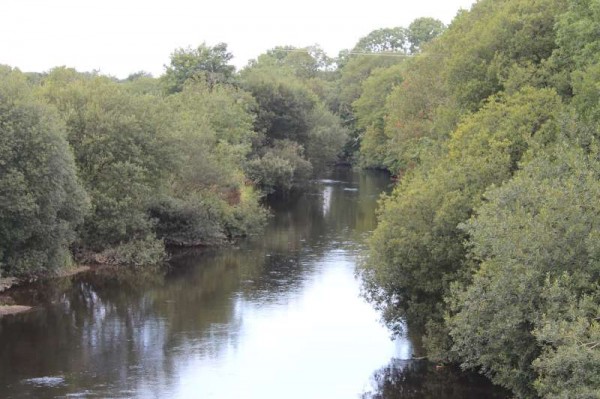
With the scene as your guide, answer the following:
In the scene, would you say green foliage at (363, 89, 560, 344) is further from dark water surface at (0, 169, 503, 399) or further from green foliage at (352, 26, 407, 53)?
green foliage at (352, 26, 407, 53)

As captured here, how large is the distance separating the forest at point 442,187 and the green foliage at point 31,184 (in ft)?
0.33

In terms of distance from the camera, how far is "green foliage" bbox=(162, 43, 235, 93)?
7869 cm

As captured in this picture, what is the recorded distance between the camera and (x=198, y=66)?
79312mm

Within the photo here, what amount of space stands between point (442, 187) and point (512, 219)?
666cm

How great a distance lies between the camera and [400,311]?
3027 centimetres

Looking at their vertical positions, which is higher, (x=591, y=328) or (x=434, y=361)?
(x=591, y=328)

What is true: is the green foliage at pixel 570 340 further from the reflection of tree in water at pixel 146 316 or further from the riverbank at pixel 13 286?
the riverbank at pixel 13 286

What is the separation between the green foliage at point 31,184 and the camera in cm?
3928

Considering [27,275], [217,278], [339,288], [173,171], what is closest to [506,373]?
[339,288]

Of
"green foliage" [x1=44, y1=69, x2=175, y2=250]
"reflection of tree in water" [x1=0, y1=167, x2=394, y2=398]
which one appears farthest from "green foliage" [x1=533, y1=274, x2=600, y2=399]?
"green foliage" [x1=44, y1=69, x2=175, y2=250]

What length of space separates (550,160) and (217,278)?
68.0 ft

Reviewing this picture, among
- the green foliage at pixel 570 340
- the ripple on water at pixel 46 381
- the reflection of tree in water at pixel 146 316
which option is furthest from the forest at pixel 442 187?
the ripple on water at pixel 46 381

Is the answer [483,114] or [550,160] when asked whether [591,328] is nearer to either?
[550,160]

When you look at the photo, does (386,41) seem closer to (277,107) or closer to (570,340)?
(277,107)
